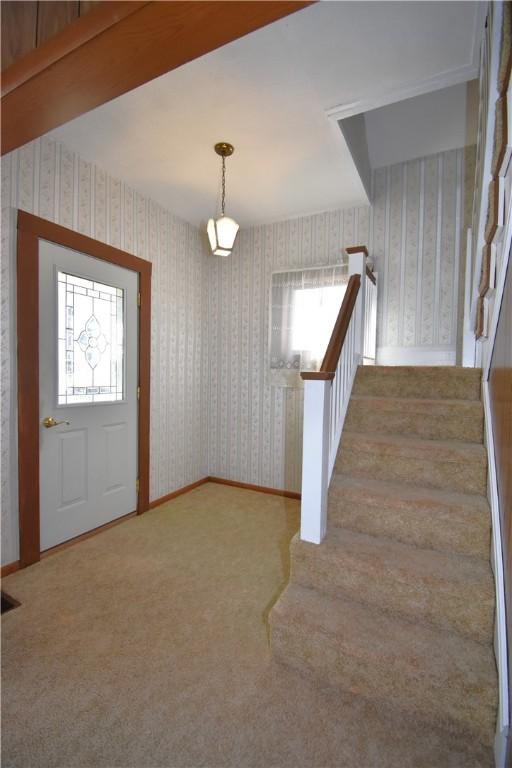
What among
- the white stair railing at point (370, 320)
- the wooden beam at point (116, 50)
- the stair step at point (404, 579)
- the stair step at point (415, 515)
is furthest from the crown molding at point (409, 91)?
the stair step at point (404, 579)

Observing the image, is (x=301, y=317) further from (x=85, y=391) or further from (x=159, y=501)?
(x=159, y=501)

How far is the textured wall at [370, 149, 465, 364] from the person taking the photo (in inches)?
121

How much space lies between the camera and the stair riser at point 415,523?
5.23 ft

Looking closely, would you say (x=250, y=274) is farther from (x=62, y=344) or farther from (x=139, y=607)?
(x=139, y=607)

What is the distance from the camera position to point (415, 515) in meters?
1.70

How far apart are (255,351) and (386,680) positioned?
9.60ft

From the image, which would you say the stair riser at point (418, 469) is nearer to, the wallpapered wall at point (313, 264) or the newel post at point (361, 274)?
the newel post at point (361, 274)

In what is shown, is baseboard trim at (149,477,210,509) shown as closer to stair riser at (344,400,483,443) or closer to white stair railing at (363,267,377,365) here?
stair riser at (344,400,483,443)

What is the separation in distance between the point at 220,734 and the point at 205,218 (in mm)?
3843

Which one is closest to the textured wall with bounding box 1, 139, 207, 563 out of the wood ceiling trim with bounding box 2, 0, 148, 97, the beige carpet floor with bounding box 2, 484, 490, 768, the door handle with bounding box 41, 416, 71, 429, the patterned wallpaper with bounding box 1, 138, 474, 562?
the patterned wallpaper with bounding box 1, 138, 474, 562

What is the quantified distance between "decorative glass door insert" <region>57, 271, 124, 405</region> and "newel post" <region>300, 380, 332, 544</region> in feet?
5.93

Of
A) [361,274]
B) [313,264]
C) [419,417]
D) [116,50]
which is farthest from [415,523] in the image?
[313,264]

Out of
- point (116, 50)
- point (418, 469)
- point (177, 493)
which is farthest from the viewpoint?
point (177, 493)

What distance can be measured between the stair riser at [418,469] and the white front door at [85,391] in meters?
1.87
